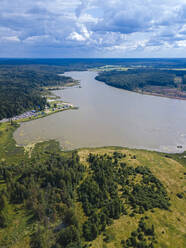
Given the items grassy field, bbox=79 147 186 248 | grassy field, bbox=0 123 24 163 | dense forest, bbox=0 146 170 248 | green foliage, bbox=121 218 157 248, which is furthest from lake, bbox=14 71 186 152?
green foliage, bbox=121 218 157 248

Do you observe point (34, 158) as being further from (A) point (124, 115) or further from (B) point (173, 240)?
(A) point (124, 115)

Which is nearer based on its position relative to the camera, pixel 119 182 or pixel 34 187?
pixel 34 187

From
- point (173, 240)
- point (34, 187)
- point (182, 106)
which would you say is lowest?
point (173, 240)

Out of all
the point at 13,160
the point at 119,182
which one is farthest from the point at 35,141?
the point at 119,182

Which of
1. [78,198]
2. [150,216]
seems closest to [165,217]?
[150,216]

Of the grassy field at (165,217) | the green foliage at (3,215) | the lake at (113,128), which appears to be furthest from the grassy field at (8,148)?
the green foliage at (3,215)

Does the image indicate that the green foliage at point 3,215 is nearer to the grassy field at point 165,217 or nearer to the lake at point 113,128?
the grassy field at point 165,217

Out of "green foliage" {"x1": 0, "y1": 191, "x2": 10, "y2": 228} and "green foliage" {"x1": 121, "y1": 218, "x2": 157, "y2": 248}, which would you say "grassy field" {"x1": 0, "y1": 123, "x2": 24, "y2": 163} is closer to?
"green foliage" {"x1": 0, "y1": 191, "x2": 10, "y2": 228}
